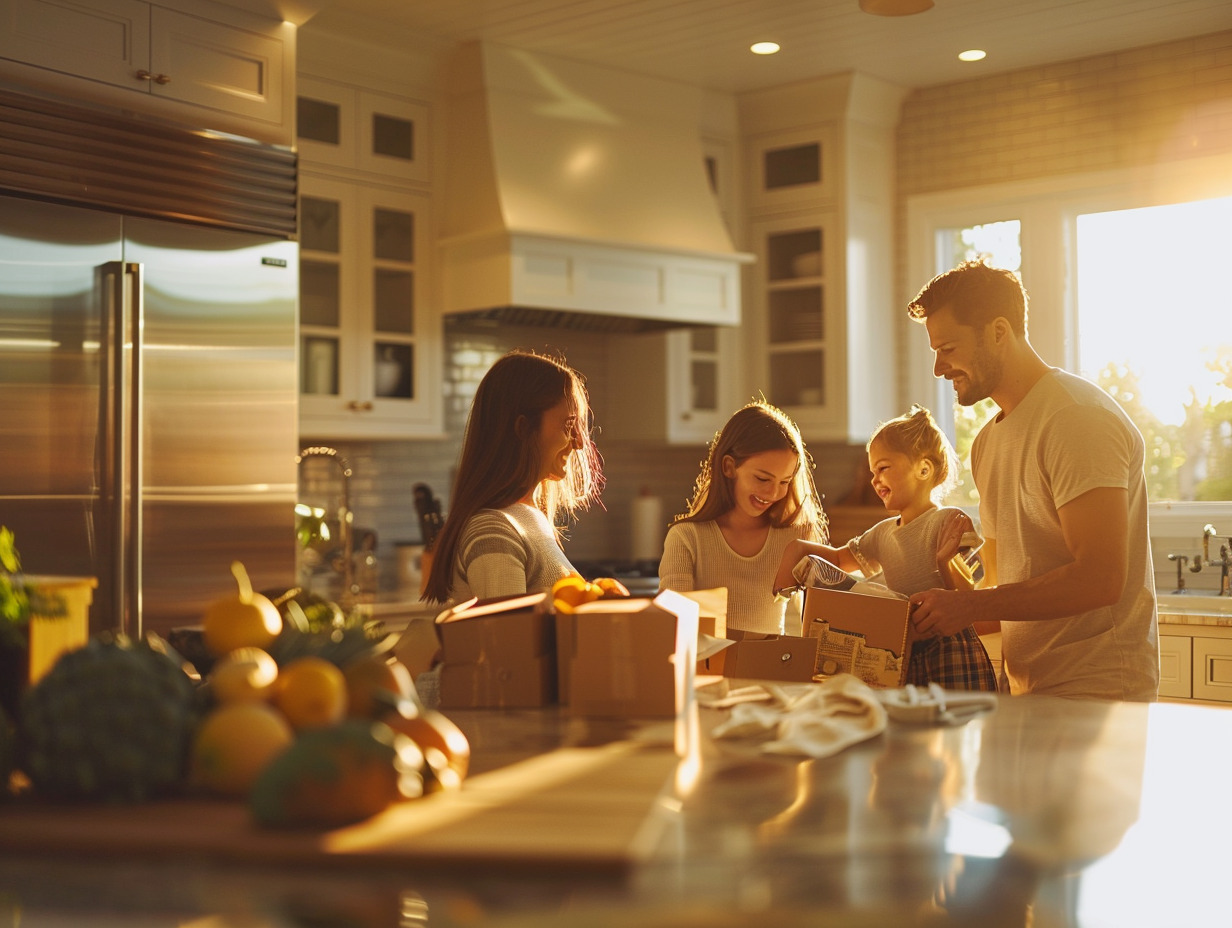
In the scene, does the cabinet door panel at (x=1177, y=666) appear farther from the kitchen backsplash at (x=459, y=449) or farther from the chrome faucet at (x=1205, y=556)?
the kitchen backsplash at (x=459, y=449)

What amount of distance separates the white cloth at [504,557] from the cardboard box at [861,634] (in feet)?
1.47

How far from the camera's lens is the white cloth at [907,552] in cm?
276

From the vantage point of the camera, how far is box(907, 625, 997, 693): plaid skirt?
94.4 inches

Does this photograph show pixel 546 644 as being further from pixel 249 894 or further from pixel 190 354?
pixel 190 354

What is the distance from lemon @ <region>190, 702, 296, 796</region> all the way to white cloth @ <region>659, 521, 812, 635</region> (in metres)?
1.74

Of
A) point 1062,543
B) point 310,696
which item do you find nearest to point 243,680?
point 310,696

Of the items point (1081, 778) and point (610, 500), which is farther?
point (610, 500)

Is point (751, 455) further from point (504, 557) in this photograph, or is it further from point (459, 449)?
point (459, 449)

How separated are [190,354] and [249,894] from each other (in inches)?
108

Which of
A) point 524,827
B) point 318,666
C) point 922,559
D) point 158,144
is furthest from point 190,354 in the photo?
point 524,827

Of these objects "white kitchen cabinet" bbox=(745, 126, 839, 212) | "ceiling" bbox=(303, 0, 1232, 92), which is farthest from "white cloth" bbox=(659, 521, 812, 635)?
"white kitchen cabinet" bbox=(745, 126, 839, 212)

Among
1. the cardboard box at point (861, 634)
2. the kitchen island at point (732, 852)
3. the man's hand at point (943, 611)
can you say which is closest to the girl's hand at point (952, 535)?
the man's hand at point (943, 611)

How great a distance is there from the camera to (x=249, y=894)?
0.90m

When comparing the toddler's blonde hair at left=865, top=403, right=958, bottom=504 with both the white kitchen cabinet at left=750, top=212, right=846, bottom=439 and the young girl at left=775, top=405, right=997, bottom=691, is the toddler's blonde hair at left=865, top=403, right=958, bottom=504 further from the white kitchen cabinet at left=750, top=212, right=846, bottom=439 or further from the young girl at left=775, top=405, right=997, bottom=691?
the white kitchen cabinet at left=750, top=212, right=846, bottom=439
